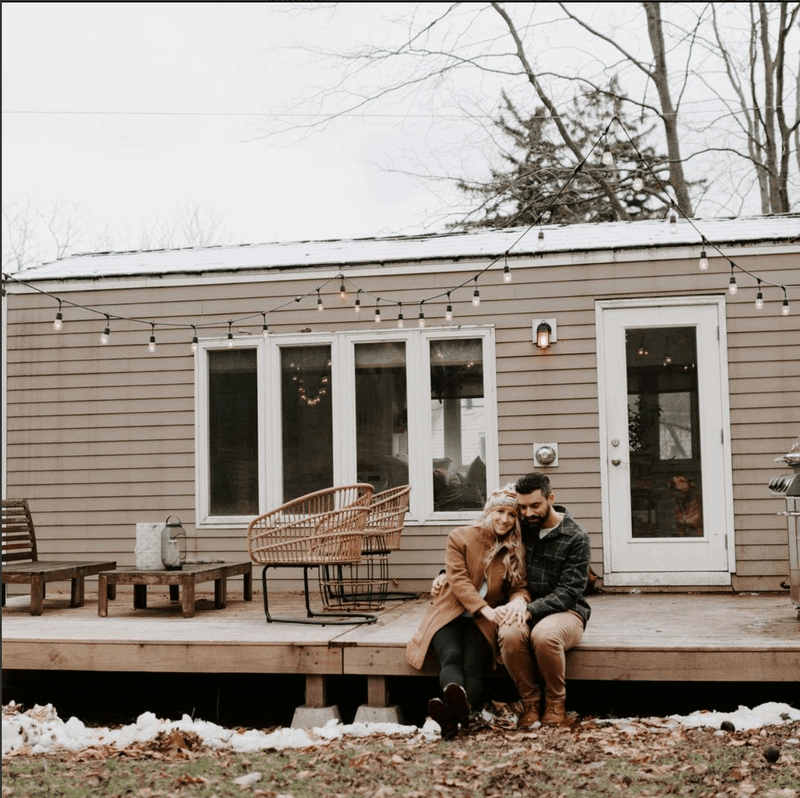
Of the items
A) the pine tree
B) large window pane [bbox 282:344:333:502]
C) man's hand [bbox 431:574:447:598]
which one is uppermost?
the pine tree

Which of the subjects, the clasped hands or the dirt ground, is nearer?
the dirt ground

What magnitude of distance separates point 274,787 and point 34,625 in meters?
2.71

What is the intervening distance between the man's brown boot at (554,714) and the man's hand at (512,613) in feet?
1.32

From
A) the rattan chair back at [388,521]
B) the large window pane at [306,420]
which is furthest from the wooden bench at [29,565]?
the rattan chair back at [388,521]

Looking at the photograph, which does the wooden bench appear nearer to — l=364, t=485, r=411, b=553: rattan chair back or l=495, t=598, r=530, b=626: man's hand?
l=364, t=485, r=411, b=553: rattan chair back

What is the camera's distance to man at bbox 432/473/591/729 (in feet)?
14.9

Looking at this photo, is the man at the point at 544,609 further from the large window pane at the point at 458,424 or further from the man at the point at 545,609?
the large window pane at the point at 458,424

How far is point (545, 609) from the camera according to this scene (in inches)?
185

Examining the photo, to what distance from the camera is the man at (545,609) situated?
455cm

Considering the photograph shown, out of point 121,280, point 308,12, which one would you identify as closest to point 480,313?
point 121,280

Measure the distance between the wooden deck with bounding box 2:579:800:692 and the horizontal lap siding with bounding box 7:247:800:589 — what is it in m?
1.10

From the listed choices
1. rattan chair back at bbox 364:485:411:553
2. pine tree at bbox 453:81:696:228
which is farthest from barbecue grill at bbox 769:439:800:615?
pine tree at bbox 453:81:696:228

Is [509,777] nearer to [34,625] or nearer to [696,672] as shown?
[696,672]

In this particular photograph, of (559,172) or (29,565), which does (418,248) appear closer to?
(29,565)
